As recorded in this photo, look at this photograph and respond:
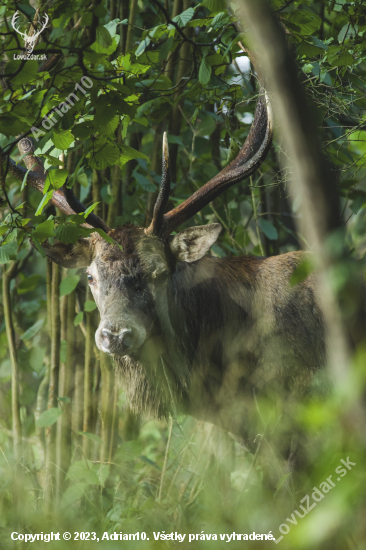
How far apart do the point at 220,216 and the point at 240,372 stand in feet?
5.60

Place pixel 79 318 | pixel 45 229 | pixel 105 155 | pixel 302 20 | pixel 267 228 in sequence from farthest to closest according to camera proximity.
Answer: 1. pixel 267 228
2. pixel 79 318
3. pixel 302 20
4. pixel 105 155
5. pixel 45 229

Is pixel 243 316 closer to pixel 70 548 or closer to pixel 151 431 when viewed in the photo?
pixel 70 548

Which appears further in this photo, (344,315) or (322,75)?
(322,75)

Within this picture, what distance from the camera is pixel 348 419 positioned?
2.85ft

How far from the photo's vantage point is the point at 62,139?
2.01 metres

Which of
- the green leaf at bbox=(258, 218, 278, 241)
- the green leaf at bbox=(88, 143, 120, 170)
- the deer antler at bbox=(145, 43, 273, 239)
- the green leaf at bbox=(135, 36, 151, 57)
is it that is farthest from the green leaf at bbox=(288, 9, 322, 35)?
the green leaf at bbox=(258, 218, 278, 241)

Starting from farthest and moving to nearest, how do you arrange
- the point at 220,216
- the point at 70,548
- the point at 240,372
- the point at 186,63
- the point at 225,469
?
the point at 220,216 → the point at 186,63 → the point at 240,372 → the point at 225,469 → the point at 70,548

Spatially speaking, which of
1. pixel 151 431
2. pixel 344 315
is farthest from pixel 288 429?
pixel 151 431

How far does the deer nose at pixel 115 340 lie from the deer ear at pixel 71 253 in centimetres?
69

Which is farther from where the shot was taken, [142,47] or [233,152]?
[233,152]

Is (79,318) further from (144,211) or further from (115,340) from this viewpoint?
(115,340)

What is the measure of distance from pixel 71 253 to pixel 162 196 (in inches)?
25.6

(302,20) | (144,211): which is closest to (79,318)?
(144,211)

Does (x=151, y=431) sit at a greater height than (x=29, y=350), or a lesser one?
lesser
